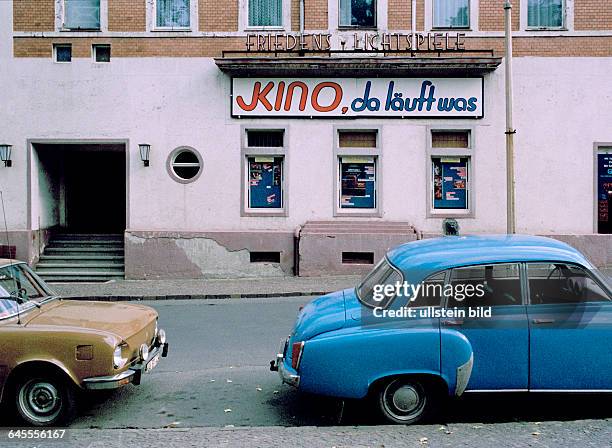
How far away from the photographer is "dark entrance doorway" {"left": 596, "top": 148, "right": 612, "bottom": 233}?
1745 cm

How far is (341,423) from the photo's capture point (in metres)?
5.92

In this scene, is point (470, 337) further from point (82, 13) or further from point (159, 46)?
point (82, 13)

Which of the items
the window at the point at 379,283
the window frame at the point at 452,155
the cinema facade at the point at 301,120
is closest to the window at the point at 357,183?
the cinema facade at the point at 301,120

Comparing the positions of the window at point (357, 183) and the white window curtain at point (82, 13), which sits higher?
the white window curtain at point (82, 13)

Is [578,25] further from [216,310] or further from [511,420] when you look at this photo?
[511,420]

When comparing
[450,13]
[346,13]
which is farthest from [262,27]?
[450,13]

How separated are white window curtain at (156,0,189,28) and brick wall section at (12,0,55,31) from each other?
8.56 ft

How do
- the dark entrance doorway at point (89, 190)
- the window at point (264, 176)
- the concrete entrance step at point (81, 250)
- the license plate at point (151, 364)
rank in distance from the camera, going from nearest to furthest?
1. the license plate at point (151, 364)
2. the window at point (264, 176)
3. the concrete entrance step at point (81, 250)
4. the dark entrance doorway at point (89, 190)

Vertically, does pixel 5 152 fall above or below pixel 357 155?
above

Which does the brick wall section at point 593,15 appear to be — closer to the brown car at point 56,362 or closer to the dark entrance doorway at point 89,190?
the dark entrance doorway at point 89,190

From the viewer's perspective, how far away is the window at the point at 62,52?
17.4 m

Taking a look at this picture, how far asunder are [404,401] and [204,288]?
33.9 feet

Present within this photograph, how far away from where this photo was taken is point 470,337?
5645mm

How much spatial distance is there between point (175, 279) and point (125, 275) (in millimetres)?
1256
